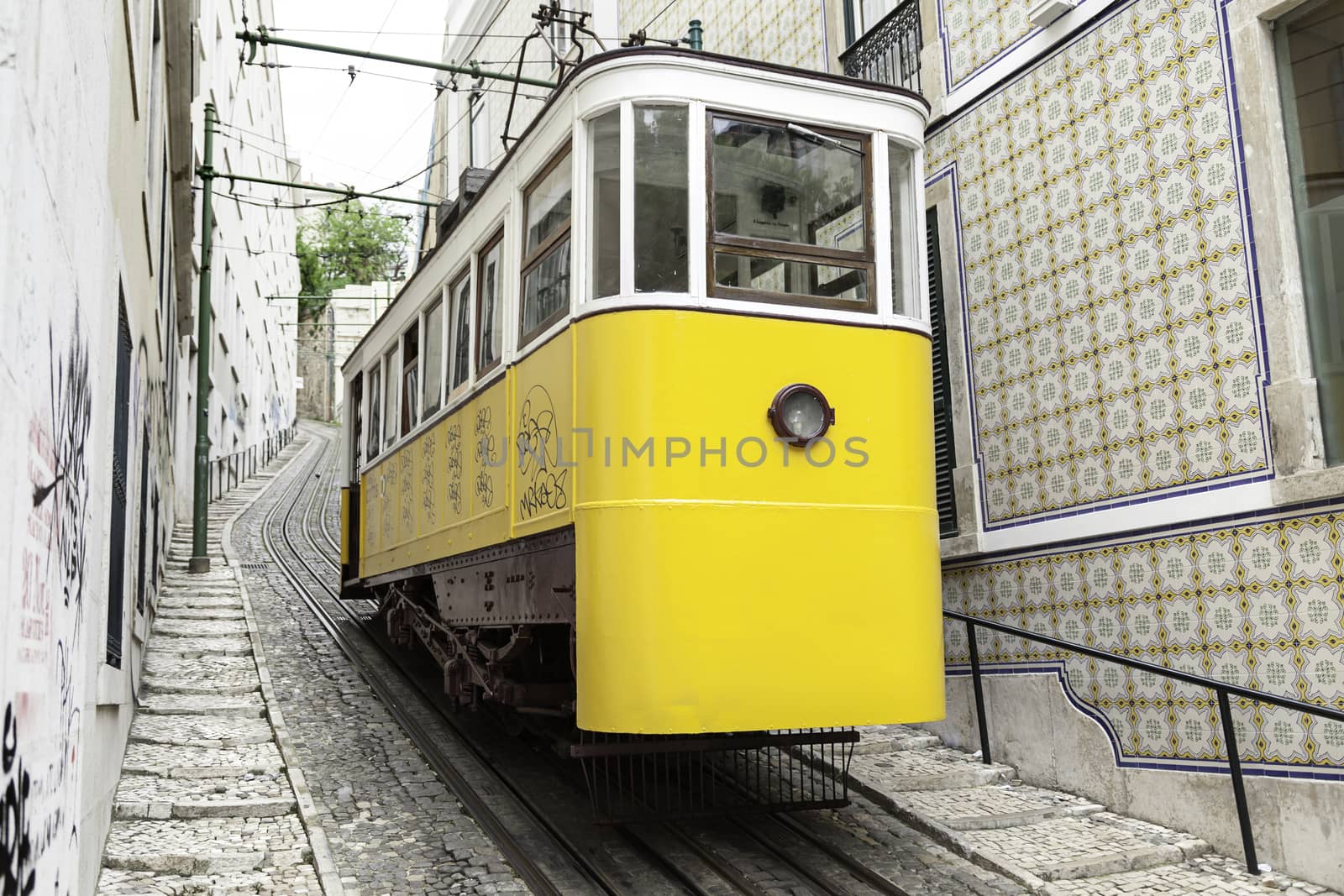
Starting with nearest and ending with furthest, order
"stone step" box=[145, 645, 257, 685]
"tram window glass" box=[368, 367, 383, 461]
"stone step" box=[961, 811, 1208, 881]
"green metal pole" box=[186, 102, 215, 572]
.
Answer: "stone step" box=[961, 811, 1208, 881] → "stone step" box=[145, 645, 257, 685] → "tram window glass" box=[368, 367, 383, 461] → "green metal pole" box=[186, 102, 215, 572]

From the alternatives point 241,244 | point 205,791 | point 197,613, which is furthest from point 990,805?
point 241,244

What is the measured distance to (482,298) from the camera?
689cm

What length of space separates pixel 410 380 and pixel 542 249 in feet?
10.3

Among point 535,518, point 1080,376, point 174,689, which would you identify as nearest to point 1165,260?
point 1080,376

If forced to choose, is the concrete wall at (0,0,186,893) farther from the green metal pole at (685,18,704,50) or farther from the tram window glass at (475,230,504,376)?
the green metal pole at (685,18,704,50)

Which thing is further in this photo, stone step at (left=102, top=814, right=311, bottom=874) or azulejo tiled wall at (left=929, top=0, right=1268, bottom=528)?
azulejo tiled wall at (left=929, top=0, right=1268, bottom=528)

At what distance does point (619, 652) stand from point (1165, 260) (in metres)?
3.79

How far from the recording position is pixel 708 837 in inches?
238

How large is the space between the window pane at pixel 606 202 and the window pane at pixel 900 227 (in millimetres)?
1389

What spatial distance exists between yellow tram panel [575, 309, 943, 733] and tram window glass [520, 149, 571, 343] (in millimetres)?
458

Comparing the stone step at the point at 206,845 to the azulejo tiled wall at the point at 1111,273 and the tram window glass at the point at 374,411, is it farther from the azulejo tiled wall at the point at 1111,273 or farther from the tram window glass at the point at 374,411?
the azulejo tiled wall at the point at 1111,273

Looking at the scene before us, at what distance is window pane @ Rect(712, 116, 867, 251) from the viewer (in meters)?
5.41

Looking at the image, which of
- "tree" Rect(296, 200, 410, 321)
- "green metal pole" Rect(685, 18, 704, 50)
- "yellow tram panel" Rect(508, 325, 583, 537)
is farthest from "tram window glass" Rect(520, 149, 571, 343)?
"tree" Rect(296, 200, 410, 321)

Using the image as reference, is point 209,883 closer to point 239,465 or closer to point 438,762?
point 438,762
